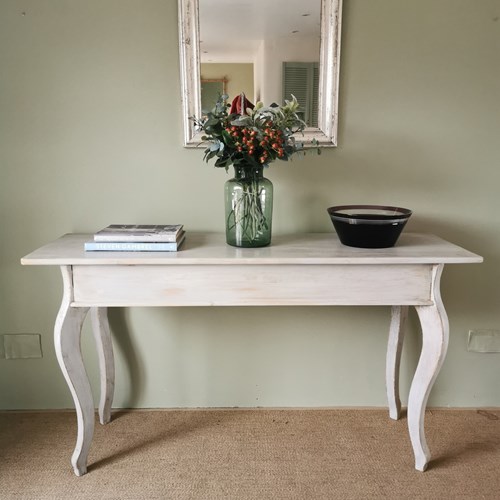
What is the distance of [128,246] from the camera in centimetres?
145

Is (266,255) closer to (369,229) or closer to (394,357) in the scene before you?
(369,229)

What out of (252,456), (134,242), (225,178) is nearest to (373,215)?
(225,178)

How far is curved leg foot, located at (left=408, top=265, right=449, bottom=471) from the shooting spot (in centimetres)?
146

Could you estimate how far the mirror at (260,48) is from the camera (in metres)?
1.66

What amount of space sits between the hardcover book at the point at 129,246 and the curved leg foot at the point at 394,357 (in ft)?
3.05

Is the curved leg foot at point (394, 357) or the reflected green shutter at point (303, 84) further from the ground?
the reflected green shutter at point (303, 84)

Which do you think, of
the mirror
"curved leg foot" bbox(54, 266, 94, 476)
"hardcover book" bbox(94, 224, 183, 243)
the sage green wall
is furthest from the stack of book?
the mirror

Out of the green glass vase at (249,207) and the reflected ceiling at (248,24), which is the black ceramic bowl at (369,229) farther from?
the reflected ceiling at (248,24)

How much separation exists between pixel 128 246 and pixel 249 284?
1.31 ft

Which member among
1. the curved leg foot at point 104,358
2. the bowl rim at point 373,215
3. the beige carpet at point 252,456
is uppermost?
the bowl rim at point 373,215

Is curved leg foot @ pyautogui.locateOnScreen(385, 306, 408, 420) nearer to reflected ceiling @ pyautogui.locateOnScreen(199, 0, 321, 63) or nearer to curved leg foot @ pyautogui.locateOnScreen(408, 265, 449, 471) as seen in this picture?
curved leg foot @ pyautogui.locateOnScreen(408, 265, 449, 471)

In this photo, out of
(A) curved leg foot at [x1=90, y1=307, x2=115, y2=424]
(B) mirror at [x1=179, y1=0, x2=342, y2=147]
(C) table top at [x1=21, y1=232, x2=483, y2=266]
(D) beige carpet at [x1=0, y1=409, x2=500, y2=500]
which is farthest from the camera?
(A) curved leg foot at [x1=90, y1=307, x2=115, y2=424]

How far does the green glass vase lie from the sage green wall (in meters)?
0.27

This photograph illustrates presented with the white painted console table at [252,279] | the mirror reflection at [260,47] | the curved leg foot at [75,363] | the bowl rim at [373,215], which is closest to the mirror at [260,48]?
the mirror reflection at [260,47]
